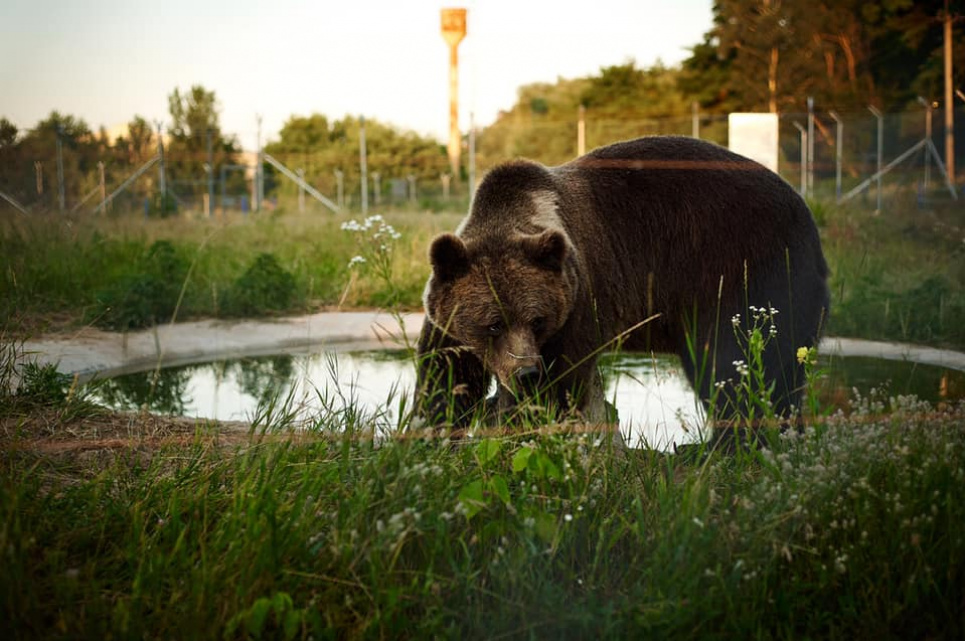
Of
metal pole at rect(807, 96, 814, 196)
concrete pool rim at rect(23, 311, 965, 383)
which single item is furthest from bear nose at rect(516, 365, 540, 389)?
metal pole at rect(807, 96, 814, 196)

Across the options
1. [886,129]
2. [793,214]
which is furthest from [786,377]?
[886,129]

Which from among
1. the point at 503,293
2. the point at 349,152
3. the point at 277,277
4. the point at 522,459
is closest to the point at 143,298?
the point at 277,277

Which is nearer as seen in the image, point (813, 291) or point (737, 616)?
point (737, 616)

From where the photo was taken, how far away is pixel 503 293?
12.4 ft

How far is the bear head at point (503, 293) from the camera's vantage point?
372cm

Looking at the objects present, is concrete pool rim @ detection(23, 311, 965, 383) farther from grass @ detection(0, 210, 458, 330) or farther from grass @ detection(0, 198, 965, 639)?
grass @ detection(0, 198, 965, 639)

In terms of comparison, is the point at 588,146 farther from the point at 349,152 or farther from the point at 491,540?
the point at 491,540

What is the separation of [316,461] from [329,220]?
39.6 ft

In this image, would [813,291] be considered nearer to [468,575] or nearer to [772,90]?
[468,575]

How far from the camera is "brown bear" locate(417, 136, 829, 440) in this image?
13.4 ft

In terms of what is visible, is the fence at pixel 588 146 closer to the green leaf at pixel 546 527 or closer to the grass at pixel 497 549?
the grass at pixel 497 549

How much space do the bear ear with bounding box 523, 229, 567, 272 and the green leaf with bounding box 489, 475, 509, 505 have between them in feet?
4.39

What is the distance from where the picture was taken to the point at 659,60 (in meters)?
39.7

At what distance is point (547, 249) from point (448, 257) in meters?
0.42
